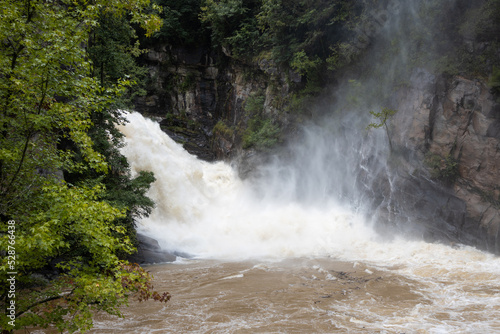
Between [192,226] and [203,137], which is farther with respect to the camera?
[203,137]

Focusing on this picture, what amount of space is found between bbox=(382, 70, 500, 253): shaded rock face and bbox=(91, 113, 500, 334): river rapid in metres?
1.05

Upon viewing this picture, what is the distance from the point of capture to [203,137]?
2525cm

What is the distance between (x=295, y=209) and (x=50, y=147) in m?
14.6

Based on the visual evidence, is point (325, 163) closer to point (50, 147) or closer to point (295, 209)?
point (295, 209)

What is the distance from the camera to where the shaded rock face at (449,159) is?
1173 centimetres

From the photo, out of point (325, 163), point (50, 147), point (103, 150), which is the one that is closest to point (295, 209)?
point (325, 163)

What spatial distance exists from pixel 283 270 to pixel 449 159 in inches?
283

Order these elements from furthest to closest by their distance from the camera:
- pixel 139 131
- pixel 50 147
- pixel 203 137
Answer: pixel 203 137 < pixel 139 131 < pixel 50 147

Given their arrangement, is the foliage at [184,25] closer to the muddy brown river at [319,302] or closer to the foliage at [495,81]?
the foliage at [495,81]

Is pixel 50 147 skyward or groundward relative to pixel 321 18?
groundward

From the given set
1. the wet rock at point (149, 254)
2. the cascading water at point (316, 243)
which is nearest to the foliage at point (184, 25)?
the cascading water at point (316, 243)

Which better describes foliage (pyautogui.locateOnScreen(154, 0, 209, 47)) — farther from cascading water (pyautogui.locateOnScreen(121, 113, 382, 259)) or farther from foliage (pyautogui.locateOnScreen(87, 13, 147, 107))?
foliage (pyautogui.locateOnScreen(87, 13, 147, 107))

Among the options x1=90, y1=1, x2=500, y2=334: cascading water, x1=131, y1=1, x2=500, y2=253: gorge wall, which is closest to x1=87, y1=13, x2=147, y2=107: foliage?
x1=90, y1=1, x2=500, y2=334: cascading water

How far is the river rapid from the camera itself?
7188 mm
